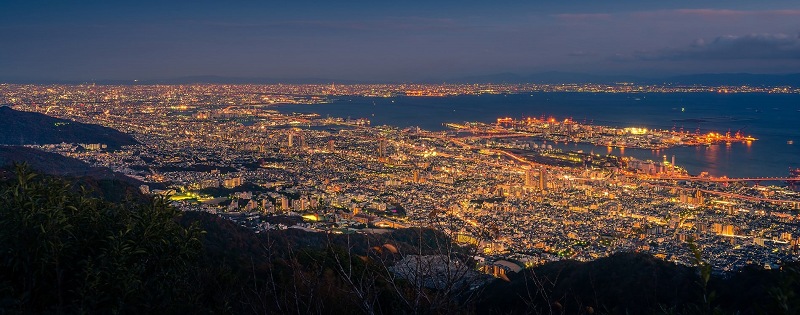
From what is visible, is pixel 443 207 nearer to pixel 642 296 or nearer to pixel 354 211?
pixel 354 211

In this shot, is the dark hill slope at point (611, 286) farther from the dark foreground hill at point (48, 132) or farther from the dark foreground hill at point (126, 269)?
the dark foreground hill at point (48, 132)

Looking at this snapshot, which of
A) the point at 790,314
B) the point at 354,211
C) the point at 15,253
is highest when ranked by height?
the point at 790,314

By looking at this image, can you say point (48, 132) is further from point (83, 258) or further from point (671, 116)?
point (671, 116)

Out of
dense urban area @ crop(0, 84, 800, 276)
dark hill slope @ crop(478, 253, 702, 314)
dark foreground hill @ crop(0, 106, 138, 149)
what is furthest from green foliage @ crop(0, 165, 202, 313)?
dark foreground hill @ crop(0, 106, 138, 149)

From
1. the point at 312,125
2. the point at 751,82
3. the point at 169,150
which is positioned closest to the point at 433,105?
the point at 312,125

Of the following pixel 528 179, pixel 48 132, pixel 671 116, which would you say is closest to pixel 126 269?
pixel 528 179

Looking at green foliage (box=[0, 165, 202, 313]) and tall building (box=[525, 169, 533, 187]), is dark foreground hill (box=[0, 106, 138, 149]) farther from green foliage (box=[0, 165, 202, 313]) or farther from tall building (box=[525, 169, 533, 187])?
green foliage (box=[0, 165, 202, 313])
